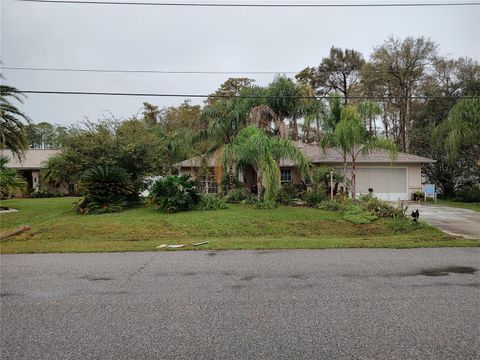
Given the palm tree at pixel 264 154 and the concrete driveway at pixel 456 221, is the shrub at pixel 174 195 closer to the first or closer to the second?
the palm tree at pixel 264 154

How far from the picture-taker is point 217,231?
10.0 meters

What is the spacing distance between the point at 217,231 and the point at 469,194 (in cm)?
1727

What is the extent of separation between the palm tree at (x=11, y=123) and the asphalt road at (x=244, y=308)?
12.4 meters

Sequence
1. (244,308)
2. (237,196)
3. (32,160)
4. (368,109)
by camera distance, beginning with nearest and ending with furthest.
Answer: (244,308) < (368,109) < (237,196) < (32,160)

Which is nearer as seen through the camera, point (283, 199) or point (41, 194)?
point (283, 199)

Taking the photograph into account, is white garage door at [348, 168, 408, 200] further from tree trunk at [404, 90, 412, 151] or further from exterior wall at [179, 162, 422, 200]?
tree trunk at [404, 90, 412, 151]

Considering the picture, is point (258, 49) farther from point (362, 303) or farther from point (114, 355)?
point (114, 355)

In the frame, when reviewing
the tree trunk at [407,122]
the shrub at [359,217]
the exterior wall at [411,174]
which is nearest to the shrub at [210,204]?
the shrub at [359,217]

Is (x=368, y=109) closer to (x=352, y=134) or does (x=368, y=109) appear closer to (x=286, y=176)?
(x=352, y=134)

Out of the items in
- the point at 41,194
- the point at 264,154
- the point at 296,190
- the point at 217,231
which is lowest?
the point at 217,231

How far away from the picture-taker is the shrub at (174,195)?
12.8m

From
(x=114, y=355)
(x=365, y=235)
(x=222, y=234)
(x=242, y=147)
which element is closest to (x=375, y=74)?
(x=242, y=147)

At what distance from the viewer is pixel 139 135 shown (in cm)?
1529

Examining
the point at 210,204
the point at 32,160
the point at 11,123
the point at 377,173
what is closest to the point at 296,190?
the point at 210,204
